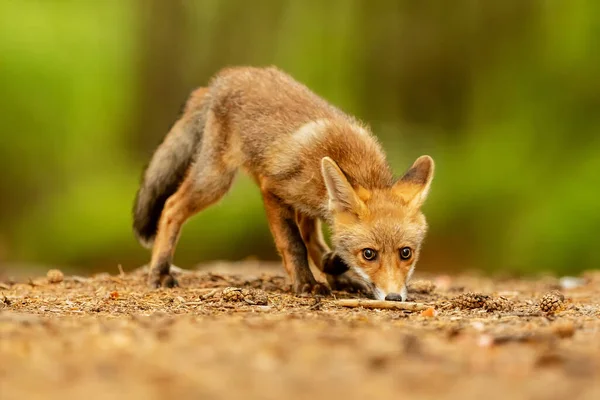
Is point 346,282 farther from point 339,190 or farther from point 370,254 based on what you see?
point 339,190

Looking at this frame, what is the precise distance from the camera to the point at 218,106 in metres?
7.36

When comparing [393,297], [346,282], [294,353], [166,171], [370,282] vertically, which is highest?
[166,171]

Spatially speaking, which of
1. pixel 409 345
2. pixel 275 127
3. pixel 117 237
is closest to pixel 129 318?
pixel 409 345

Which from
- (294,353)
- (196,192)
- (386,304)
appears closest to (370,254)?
(386,304)

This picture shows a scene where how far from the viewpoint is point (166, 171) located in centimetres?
779

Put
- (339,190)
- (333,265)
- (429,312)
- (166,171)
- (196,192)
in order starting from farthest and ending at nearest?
(166,171), (196,192), (333,265), (339,190), (429,312)

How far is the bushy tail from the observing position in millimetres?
7723

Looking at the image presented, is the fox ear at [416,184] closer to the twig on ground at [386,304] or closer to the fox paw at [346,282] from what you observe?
the fox paw at [346,282]

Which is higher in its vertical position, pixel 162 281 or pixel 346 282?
pixel 346 282

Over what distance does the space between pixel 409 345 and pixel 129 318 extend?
1607 millimetres

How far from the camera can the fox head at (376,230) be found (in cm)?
614

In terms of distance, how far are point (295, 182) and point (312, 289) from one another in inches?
30.8

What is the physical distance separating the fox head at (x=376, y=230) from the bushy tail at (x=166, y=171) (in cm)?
175

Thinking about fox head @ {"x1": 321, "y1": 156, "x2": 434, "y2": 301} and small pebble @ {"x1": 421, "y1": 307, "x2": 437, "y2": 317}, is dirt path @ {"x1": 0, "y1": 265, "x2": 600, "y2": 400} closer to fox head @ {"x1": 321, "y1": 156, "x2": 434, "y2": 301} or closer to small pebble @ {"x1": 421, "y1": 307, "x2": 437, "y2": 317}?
small pebble @ {"x1": 421, "y1": 307, "x2": 437, "y2": 317}
